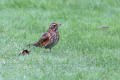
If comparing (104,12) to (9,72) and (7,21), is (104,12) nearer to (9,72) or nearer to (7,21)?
(7,21)

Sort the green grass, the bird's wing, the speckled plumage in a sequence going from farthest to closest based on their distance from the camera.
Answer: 1. the bird's wing
2. the speckled plumage
3. the green grass

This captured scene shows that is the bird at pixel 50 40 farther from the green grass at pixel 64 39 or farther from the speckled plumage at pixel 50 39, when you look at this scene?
the green grass at pixel 64 39

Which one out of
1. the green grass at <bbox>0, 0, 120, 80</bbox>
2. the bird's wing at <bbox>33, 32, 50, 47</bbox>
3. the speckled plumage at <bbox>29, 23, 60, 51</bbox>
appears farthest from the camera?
the bird's wing at <bbox>33, 32, 50, 47</bbox>

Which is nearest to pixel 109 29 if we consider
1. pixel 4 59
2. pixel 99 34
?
pixel 99 34

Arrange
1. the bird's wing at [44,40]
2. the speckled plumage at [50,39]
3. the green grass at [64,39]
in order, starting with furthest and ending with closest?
1. the bird's wing at [44,40]
2. the speckled plumage at [50,39]
3. the green grass at [64,39]

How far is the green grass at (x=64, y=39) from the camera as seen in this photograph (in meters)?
8.09

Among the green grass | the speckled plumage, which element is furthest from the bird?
the green grass

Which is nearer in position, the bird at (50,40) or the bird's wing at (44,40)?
the bird at (50,40)

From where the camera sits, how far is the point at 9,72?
802 cm

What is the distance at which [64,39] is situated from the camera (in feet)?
38.3

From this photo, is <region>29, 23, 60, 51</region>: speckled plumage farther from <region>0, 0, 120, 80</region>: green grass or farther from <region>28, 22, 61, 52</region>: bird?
<region>0, 0, 120, 80</region>: green grass

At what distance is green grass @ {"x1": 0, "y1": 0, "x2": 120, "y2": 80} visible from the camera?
8.09 meters

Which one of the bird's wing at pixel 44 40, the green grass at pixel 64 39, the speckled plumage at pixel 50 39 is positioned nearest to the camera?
the green grass at pixel 64 39

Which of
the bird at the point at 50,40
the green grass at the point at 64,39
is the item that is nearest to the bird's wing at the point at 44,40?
the bird at the point at 50,40
